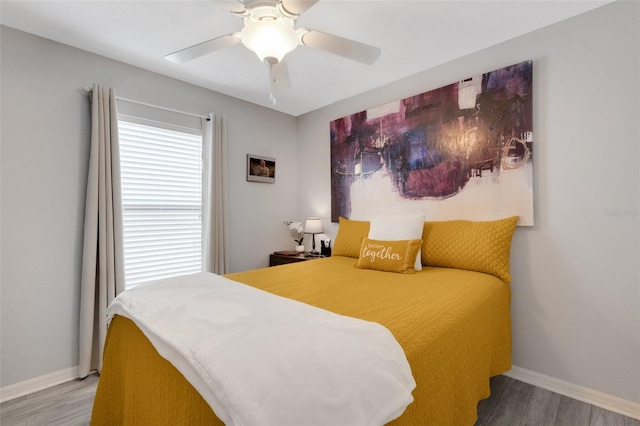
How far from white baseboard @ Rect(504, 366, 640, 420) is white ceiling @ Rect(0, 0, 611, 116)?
251 cm

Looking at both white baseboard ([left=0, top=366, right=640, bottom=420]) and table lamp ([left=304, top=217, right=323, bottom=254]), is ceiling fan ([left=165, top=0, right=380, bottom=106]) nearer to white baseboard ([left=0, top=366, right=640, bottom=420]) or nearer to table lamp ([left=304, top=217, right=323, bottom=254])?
table lamp ([left=304, top=217, right=323, bottom=254])

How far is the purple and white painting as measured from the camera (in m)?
2.21

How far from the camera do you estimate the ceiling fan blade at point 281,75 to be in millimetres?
1896

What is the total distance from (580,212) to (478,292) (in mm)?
1004

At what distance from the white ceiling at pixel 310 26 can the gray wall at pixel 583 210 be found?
0.24 m

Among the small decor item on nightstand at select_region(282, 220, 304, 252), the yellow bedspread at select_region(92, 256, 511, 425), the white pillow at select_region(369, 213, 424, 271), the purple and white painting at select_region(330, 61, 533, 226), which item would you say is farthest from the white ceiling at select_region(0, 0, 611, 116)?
the small decor item on nightstand at select_region(282, 220, 304, 252)

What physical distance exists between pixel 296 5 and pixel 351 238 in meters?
1.98

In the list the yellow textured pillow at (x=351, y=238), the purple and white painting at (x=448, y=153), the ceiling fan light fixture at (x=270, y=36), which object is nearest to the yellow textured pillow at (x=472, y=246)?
the purple and white painting at (x=448, y=153)

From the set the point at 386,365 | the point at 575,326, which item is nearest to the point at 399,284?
the point at 386,365

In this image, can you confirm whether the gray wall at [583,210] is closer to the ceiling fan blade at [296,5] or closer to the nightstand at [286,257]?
the ceiling fan blade at [296,5]

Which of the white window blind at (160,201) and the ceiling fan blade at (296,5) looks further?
the white window blind at (160,201)

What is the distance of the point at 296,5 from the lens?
4.68 ft

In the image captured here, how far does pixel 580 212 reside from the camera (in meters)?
1.98

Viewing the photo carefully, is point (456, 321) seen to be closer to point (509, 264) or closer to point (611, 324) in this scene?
point (509, 264)
